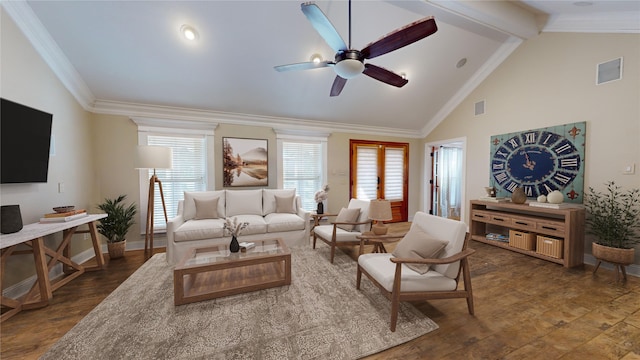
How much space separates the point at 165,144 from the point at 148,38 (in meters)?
1.74

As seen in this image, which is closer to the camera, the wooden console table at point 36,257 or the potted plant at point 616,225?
the wooden console table at point 36,257

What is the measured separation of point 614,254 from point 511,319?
198 centimetres

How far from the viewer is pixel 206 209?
145 inches

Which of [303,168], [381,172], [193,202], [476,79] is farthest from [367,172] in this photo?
[193,202]

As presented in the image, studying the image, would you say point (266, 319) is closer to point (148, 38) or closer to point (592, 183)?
point (148, 38)

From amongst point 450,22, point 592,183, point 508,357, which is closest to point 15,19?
point 450,22

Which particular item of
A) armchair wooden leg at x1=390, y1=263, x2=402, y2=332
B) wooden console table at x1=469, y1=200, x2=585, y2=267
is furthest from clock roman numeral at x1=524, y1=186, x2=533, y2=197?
armchair wooden leg at x1=390, y1=263, x2=402, y2=332

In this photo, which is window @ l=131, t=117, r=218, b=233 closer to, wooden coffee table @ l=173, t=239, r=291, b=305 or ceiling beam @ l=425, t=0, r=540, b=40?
wooden coffee table @ l=173, t=239, r=291, b=305

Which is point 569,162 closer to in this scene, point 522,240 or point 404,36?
point 522,240

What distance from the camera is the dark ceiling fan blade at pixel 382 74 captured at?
232cm

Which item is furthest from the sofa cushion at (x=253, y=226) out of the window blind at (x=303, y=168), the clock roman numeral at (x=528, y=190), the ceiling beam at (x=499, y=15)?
the clock roman numeral at (x=528, y=190)

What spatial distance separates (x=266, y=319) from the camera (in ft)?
6.37

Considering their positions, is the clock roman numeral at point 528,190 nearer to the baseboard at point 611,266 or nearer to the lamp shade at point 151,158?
the baseboard at point 611,266

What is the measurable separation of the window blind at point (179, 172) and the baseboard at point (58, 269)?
310 mm
